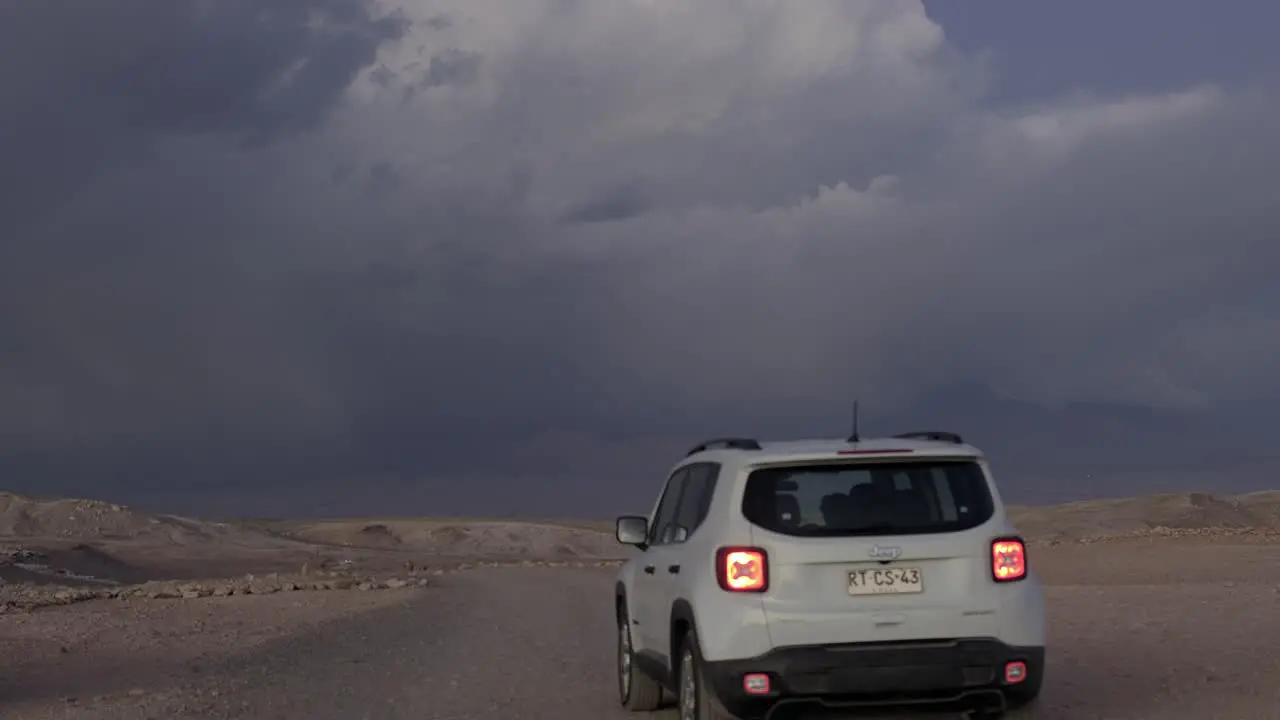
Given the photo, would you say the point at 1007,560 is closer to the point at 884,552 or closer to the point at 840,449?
the point at 884,552

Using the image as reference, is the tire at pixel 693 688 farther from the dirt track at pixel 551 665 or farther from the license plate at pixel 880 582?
the dirt track at pixel 551 665

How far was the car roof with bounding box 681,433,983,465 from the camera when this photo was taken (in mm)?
8734

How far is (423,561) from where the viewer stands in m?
57.3

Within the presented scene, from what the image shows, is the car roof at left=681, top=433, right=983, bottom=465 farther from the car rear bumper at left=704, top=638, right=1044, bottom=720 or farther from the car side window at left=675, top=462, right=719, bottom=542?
the car rear bumper at left=704, top=638, right=1044, bottom=720

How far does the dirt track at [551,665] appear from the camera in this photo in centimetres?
1211

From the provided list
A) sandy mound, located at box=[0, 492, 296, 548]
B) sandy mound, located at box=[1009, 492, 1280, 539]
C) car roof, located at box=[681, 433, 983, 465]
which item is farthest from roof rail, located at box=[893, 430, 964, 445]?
sandy mound, located at box=[0, 492, 296, 548]

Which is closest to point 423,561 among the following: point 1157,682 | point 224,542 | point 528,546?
point 224,542

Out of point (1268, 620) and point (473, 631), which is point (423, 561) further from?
point (1268, 620)

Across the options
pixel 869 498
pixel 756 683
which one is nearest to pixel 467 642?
pixel 756 683

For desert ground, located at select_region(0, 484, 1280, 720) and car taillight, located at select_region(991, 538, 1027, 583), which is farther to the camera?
desert ground, located at select_region(0, 484, 1280, 720)

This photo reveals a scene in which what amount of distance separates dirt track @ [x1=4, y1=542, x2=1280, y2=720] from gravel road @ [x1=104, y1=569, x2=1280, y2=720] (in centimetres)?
2

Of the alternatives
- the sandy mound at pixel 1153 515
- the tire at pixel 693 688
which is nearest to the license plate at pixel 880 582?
the tire at pixel 693 688

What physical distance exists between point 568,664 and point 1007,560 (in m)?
8.02

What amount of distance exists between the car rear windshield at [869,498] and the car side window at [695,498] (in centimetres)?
58
